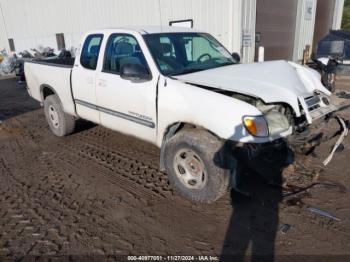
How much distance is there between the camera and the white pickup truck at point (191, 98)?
3.08 metres

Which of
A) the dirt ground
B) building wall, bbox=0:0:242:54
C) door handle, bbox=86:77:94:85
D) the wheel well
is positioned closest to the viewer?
the dirt ground

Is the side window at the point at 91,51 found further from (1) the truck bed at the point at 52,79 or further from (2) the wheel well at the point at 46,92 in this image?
(2) the wheel well at the point at 46,92

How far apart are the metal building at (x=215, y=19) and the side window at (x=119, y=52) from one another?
224 inches

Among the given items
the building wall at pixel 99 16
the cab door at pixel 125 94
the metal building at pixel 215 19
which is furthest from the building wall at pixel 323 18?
the cab door at pixel 125 94

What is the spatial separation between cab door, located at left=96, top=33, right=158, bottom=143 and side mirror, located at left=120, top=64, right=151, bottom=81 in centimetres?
6

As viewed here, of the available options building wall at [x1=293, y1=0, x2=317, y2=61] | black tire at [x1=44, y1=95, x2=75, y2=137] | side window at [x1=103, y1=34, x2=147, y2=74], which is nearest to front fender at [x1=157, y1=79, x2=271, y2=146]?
side window at [x1=103, y1=34, x2=147, y2=74]

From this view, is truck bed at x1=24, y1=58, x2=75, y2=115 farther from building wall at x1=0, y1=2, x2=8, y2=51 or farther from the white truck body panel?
building wall at x1=0, y1=2, x2=8, y2=51

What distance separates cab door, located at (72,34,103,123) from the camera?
4527 mm

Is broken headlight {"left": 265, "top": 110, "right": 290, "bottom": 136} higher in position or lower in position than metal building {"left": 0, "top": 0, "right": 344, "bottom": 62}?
lower

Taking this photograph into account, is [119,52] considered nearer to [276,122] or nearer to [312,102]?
[276,122]

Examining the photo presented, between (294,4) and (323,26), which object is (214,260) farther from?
(323,26)

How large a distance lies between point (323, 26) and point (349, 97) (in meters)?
9.97

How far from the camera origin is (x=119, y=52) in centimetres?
429

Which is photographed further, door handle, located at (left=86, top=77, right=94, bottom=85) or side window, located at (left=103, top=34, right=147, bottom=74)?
door handle, located at (left=86, top=77, right=94, bottom=85)
